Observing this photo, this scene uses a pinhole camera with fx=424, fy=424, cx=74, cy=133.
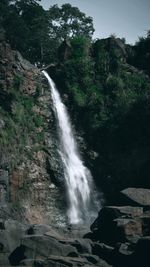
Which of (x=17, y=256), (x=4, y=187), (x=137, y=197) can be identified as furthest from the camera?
(x=4, y=187)

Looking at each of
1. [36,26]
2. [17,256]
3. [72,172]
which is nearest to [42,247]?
[17,256]

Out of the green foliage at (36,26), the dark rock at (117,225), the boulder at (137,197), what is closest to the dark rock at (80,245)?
the dark rock at (117,225)

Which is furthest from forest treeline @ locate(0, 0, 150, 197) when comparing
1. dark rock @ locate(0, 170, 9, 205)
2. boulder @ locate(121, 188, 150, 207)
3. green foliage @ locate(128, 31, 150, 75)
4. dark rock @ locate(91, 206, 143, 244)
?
dark rock @ locate(91, 206, 143, 244)

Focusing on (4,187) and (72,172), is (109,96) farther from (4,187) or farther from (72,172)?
(4,187)

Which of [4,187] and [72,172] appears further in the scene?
[72,172]

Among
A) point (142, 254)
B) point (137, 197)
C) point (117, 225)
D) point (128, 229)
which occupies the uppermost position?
point (137, 197)

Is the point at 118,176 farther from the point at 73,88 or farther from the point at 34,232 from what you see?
the point at 34,232
